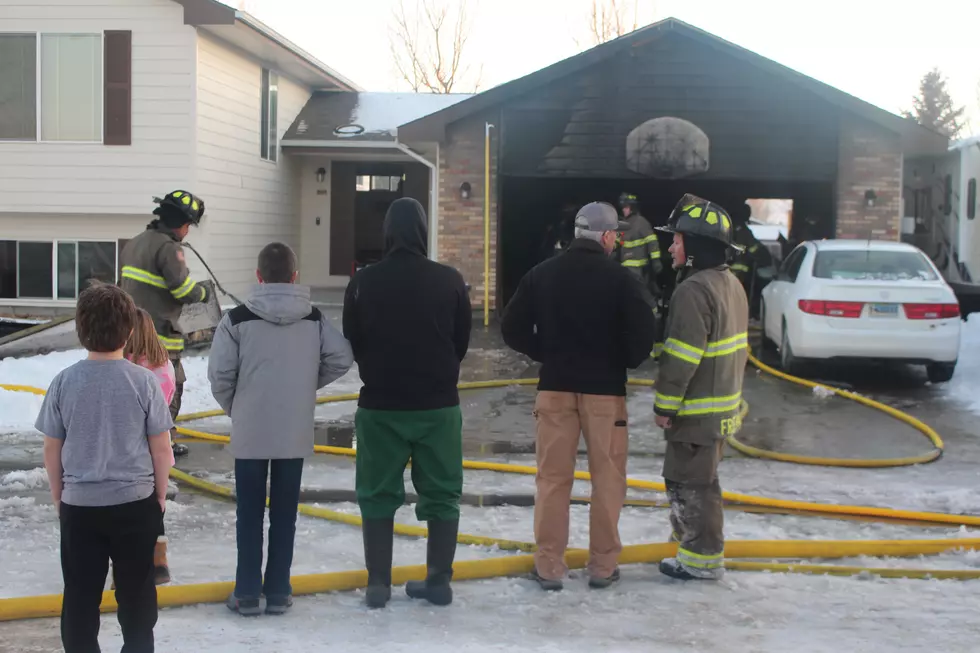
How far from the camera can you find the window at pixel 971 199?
1570 centimetres

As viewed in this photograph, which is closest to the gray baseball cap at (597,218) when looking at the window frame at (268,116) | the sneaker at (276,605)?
the sneaker at (276,605)

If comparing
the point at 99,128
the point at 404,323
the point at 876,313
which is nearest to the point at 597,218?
the point at 404,323

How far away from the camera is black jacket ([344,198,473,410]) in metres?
4.78

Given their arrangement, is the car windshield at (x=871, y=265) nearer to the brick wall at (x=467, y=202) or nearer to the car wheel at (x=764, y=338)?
the car wheel at (x=764, y=338)

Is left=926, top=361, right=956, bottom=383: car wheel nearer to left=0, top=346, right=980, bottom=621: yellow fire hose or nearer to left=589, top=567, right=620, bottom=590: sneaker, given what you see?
left=0, top=346, right=980, bottom=621: yellow fire hose

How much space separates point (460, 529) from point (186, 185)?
496 inches

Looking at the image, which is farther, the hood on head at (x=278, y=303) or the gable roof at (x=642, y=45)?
the gable roof at (x=642, y=45)

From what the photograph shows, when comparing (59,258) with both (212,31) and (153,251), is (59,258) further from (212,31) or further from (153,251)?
(153,251)

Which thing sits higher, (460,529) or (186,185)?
(186,185)

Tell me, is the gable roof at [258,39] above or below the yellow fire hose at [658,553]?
above

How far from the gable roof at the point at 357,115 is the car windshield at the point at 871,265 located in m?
9.71

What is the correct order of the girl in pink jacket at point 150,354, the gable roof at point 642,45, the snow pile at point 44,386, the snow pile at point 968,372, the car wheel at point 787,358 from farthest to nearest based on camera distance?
the gable roof at point 642,45
the car wheel at point 787,358
the snow pile at point 968,372
the snow pile at point 44,386
the girl in pink jacket at point 150,354

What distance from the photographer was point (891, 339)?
1108cm

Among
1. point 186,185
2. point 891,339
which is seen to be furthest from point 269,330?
point 186,185
